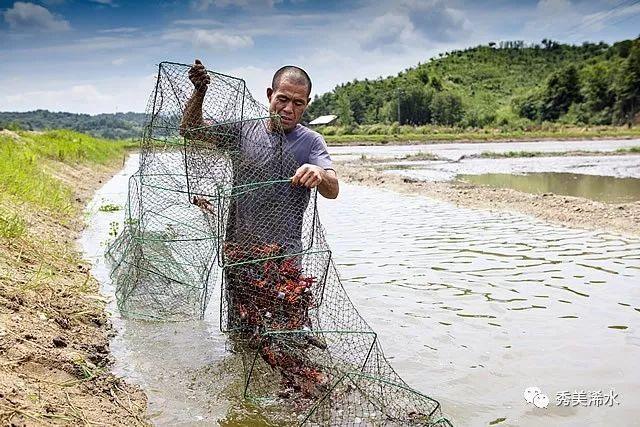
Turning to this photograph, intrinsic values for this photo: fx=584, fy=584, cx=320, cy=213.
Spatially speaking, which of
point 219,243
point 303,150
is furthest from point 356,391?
point 303,150

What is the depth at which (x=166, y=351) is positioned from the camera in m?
4.58

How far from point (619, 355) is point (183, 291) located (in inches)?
147

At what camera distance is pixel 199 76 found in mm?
3848

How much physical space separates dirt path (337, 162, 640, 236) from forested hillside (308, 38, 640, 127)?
6372cm

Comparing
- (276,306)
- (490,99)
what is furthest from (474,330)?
(490,99)

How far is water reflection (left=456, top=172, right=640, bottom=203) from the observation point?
14.5 m

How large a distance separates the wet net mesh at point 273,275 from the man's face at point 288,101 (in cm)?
10

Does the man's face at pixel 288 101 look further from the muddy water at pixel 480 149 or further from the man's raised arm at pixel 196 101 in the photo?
the muddy water at pixel 480 149

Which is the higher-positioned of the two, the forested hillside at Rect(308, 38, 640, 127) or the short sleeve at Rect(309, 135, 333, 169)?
the forested hillside at Rect(308, 38, 640, 127)

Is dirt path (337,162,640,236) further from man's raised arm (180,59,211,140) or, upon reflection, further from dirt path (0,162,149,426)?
dirt path (0,162,149,426)

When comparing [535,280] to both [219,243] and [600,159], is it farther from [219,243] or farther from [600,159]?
[600,159]

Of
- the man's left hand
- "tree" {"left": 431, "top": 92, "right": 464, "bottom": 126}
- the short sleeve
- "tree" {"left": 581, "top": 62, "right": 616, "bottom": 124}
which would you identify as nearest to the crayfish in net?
the man's left hand

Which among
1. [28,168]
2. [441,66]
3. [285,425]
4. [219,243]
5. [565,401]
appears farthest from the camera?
[441,66]

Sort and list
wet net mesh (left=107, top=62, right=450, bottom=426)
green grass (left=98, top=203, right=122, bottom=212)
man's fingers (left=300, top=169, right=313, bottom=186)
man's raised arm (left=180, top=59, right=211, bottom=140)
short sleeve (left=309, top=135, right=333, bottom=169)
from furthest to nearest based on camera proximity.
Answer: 1. green grass (left=98, top=203, right=122, bottom=212)
2. short sleeve (left=309, top=135, right=333, bottom=169)
3. man's raised arm (left=180, top=59, right=211, bottom=140)
4. man's fingers (left=300, top=169, right=313, bottom=186)
5. wet net mesh (left=107, top=62, right=450, bottom=426)
